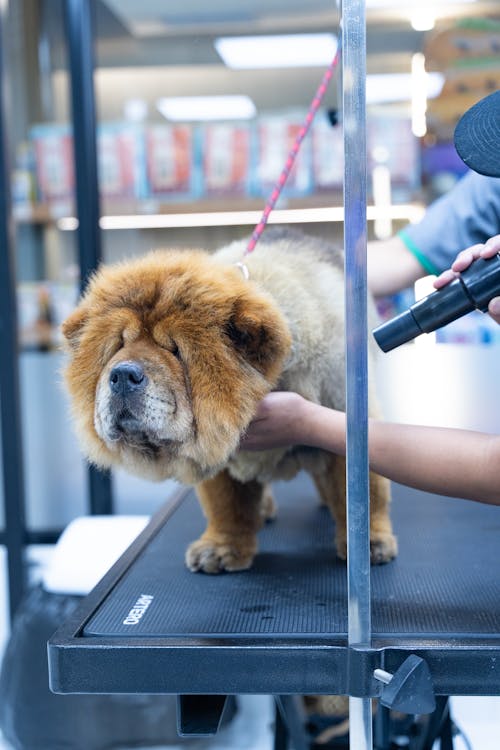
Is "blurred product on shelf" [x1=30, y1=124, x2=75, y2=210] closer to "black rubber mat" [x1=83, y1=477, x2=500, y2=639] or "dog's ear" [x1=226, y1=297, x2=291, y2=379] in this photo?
"black rubber mat" [x1=83, y1=477, x2=500, y2=639]

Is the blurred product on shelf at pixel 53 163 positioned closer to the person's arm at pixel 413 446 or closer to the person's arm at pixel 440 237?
the person's arm at pixel 440 237

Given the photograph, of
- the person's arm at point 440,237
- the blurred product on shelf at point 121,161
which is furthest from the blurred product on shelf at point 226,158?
the person's arm at point 440,237

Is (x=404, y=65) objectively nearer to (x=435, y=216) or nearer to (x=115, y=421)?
(x=435, y=216)

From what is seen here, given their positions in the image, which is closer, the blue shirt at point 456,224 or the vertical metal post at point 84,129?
the blue shirt at point 456,224

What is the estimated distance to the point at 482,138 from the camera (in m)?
0.86

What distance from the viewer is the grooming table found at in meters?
0.89

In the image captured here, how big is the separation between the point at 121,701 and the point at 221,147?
1.89 m

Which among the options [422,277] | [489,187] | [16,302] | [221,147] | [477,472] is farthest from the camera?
[221,147]

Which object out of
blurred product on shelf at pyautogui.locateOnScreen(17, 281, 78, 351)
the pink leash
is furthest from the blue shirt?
blurred product on shelf at pyautogui.locateOnScreen(17, 281, 78, 351)

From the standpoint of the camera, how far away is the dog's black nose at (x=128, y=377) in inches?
40.1

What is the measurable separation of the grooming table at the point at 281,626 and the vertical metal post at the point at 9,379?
4.57 ft

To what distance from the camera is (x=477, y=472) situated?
1018mm

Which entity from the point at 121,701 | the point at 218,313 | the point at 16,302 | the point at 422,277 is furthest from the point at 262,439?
the point at 16,302

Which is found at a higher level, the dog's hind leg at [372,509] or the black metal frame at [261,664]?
the dog's hind leg at [372,509]
